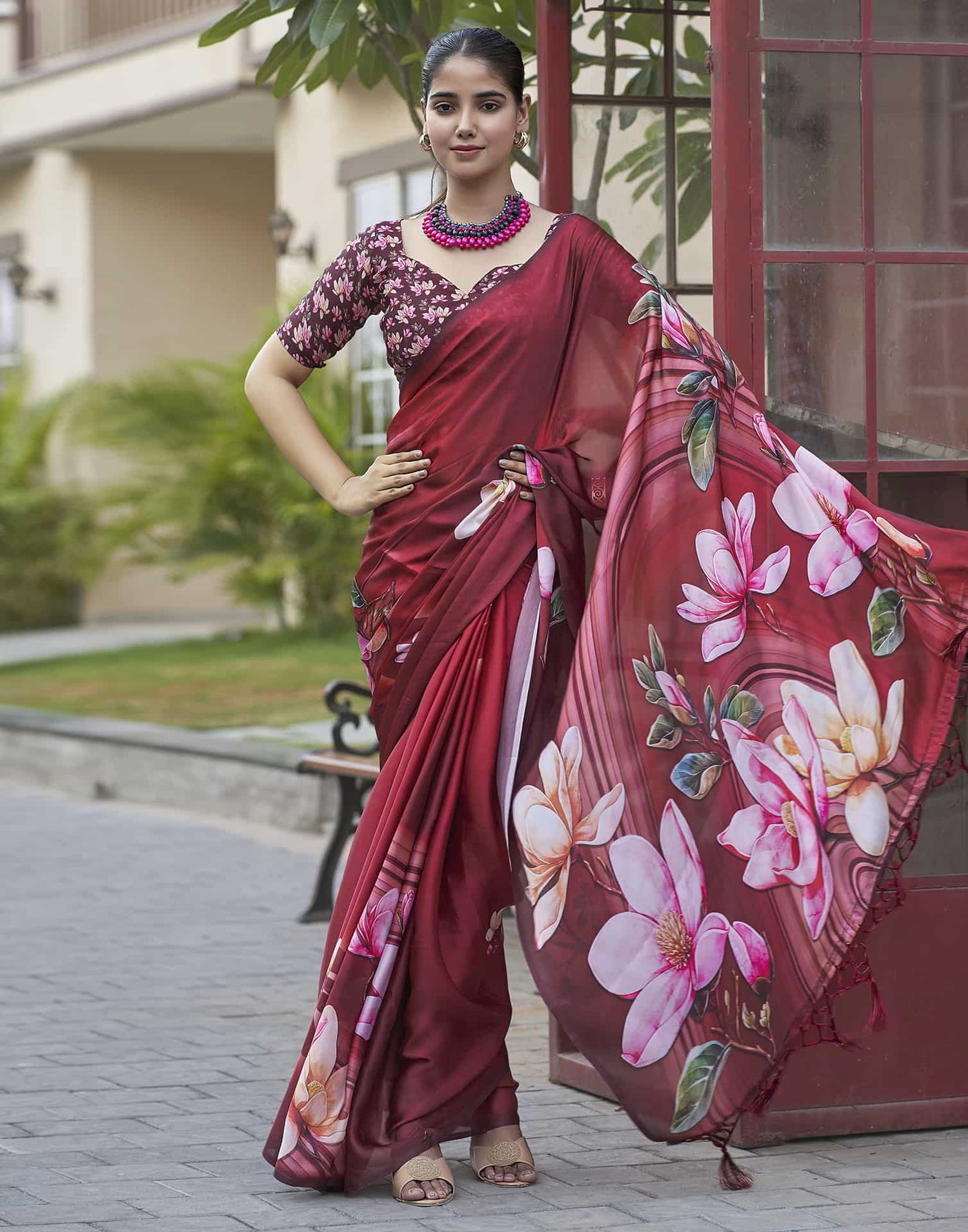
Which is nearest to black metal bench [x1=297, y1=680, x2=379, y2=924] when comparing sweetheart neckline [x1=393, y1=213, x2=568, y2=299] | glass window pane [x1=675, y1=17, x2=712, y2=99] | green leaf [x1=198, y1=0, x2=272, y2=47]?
green leaf [x1=198, y1=0, x2=272, y2=47]

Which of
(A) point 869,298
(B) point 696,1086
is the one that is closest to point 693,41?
(A) point 869,298

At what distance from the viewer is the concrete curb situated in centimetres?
860

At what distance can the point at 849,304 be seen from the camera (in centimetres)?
396

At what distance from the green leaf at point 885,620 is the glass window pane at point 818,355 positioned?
48 cm

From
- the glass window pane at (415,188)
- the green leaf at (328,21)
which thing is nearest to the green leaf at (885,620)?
the green leaf at (328,21)

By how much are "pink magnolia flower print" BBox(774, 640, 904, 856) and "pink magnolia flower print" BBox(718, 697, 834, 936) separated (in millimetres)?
16

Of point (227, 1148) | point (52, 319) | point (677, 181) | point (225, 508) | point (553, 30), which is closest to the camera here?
point (227, 1148)

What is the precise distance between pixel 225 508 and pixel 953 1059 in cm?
1221

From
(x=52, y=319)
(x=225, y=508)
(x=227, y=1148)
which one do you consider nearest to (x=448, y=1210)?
(x=227, y=1148)

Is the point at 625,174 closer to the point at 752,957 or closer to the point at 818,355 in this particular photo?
the point at 818,355

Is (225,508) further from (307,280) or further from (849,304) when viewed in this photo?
(849,304)

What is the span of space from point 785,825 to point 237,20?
282 cm

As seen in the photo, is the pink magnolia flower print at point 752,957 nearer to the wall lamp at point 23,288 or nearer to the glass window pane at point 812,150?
the glass window pane at point 812,150

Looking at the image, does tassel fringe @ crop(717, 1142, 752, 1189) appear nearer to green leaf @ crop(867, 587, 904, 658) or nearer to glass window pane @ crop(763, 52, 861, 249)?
green leaf @ crop(867, 587, 904, 658)
